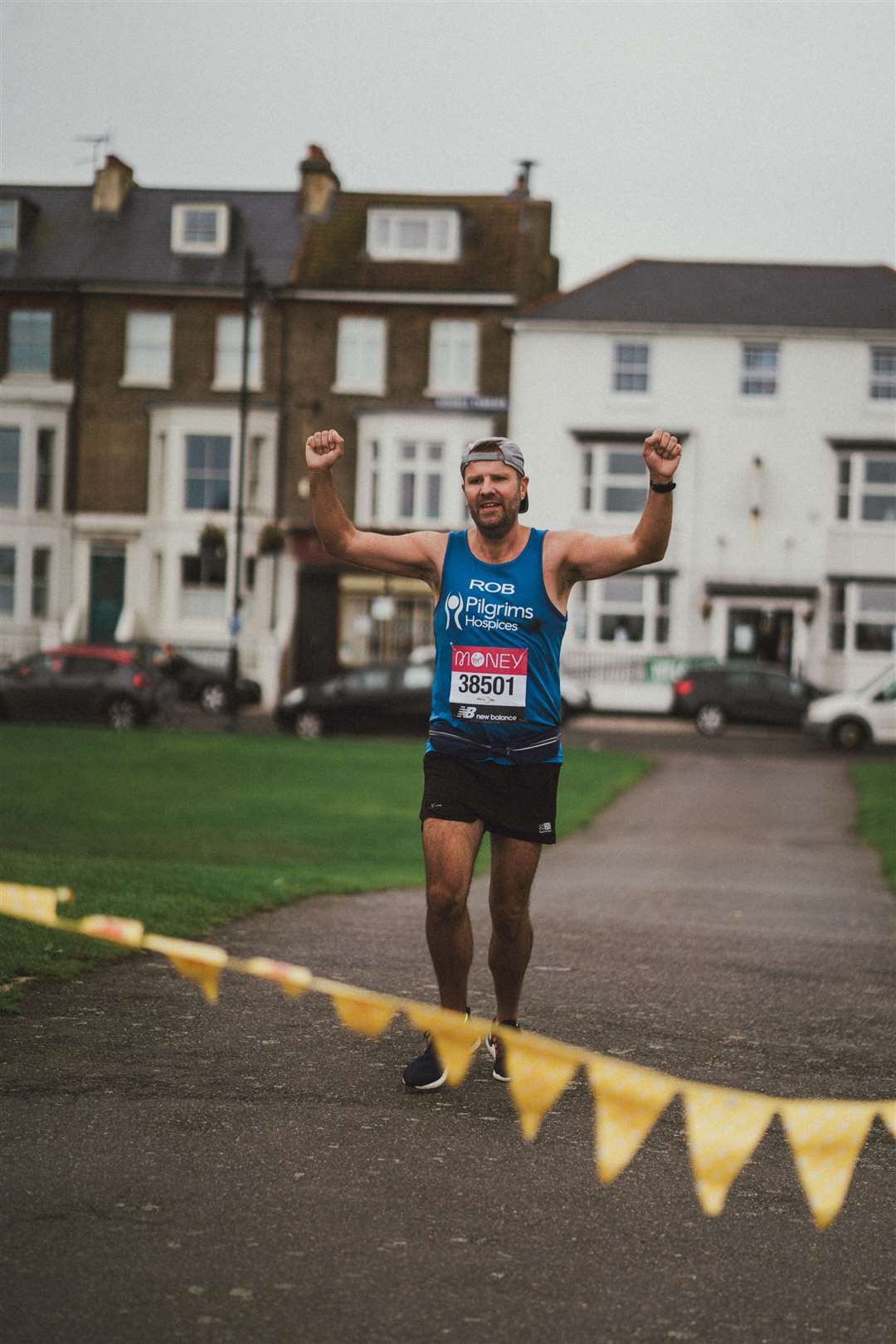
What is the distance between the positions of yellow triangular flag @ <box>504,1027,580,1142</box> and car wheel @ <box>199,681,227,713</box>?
34.4 metres

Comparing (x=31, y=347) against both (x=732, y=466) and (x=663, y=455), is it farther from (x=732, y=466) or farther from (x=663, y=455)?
(x=663, y=455)

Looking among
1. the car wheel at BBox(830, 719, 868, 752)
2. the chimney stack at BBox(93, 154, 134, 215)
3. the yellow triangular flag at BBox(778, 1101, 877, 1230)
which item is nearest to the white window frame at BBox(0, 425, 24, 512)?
the chimney stack at BBox(93, 154, 134, 215)

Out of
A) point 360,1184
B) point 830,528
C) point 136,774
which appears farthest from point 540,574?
point 830,528

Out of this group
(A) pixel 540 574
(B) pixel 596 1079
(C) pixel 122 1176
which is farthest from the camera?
(A) pixel 540 574

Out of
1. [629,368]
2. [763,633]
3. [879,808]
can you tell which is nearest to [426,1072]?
[879,808]

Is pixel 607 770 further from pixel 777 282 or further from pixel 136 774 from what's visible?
pixel 777 282

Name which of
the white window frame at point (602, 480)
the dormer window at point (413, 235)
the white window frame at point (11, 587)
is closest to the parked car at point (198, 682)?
the white window frame at point (11, 587)

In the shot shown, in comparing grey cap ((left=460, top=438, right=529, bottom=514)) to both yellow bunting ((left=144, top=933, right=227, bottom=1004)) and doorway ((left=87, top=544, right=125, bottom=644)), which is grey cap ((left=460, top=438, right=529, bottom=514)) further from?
doorway ((left=87, top=544, right=125, bottom=644))

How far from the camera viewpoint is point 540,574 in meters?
5.62

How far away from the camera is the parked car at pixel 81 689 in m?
31.6

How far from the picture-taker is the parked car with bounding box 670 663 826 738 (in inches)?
1406

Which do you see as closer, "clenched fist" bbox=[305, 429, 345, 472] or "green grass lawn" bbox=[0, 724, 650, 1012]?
"clenched fist" bbox=[305, 429, 345, 472]

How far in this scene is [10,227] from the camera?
4672 cm

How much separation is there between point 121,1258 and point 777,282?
44.6 meters
